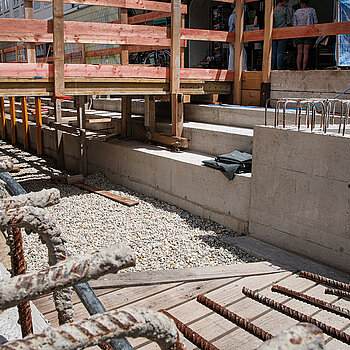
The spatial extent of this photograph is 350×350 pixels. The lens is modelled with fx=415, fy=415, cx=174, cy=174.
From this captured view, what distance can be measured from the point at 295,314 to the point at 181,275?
1404 mm

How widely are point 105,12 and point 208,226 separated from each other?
13402 millimetres

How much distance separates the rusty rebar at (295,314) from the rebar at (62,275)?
291 centimetres

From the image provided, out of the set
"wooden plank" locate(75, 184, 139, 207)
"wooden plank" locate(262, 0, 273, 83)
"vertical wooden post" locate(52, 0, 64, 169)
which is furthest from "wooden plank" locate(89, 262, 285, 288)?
"wooden plank" locate(262, 0, 273, 83)

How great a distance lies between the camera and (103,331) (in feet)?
2.95

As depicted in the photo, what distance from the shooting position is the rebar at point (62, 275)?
0.94m

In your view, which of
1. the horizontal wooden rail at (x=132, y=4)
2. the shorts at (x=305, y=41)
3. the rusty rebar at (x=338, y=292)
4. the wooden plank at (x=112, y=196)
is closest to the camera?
the rusty rebar at (x=338, y=292)

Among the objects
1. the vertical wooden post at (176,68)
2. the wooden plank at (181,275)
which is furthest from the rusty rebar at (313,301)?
the vertical wooden post at (176,68)

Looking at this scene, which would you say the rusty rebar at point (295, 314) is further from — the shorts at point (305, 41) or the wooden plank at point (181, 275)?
the shorts at point (305, 41)

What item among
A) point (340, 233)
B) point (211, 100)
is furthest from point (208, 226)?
point (211, 100)

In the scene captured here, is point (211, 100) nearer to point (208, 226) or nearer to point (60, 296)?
point (208, 226)

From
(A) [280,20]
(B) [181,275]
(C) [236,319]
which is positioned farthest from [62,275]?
(A) [280,20]

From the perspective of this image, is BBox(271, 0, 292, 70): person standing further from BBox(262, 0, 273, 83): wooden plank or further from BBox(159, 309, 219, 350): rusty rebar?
BBox(159, 309, 219, 350): rusty rebar

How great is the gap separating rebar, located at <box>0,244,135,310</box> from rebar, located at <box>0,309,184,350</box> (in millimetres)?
120

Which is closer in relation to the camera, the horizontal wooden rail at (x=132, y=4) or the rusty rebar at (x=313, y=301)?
the rusty rebar at (x=313, y=301)
